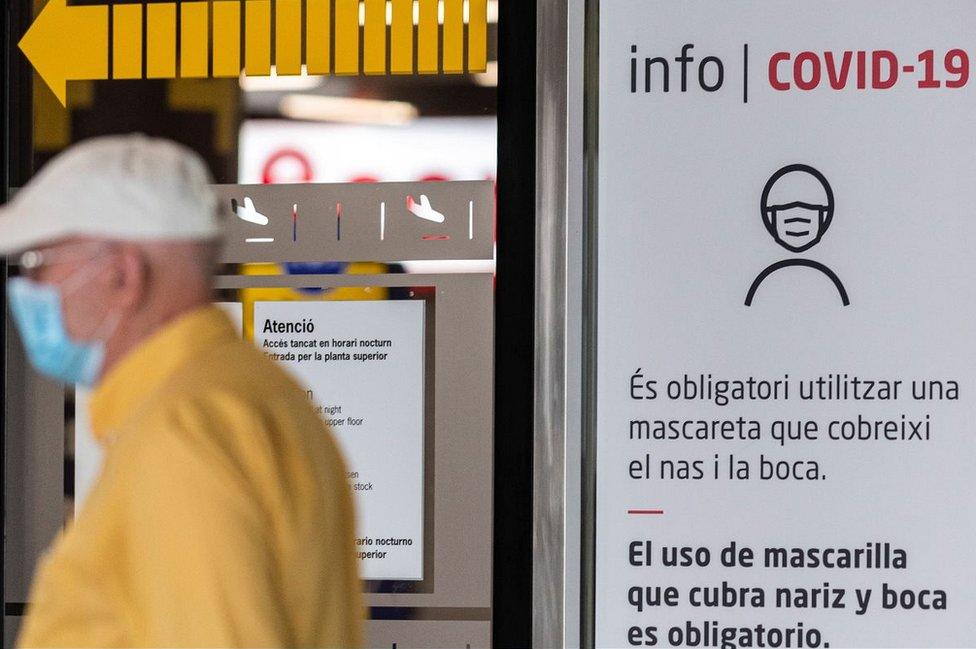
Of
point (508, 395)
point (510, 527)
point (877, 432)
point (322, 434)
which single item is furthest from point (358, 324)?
point (322, 434)

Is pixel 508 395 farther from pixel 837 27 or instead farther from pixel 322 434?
pixel 322 434

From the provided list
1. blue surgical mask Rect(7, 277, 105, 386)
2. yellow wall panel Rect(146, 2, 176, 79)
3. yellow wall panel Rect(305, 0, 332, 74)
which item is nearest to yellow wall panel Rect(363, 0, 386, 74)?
yellow wall panel Rect(305, 0, 332, 74)

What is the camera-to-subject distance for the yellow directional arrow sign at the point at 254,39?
3.76 metres

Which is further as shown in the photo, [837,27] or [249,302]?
[249,302]

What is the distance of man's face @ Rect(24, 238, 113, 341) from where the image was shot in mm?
1733

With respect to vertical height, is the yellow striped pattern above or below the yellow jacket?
above

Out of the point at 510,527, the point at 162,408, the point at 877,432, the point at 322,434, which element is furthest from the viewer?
the point at 510,527

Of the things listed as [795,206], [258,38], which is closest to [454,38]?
[258,38]

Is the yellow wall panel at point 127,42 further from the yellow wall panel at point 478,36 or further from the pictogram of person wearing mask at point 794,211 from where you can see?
the pictogram of person wearing mask at point 794,211

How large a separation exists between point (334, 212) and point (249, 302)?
1.15ft

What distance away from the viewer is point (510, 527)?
3.69 metres

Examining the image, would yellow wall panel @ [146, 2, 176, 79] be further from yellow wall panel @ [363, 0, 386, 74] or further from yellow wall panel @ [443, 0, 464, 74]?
yellow wall panel @ [443, 0, 464, 74]

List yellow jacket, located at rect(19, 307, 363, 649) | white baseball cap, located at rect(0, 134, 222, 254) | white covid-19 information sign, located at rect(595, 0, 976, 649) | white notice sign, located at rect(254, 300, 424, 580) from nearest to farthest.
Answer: yellow jacket, located at rect(19, 307, 363, 649) → white baseball cap, located at rect(0, 134, 222, 254) → white covid-19 information sign, located at rect(595, 0, 976, 649) → white notice sign, located at rect(254, 300, 424, 580)

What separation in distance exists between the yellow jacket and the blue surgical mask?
0.17 ft
